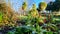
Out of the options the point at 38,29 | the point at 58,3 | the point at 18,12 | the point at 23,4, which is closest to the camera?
the point at 38,29

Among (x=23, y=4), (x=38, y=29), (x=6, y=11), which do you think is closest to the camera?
(x=38, y=29)

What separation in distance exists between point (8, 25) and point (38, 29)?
2477 millimetres

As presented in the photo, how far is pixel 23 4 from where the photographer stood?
411 inches

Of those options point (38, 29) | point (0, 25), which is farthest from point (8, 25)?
point (38, 29)

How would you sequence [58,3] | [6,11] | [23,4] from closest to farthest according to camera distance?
[6,11]
[23,4]
[58,3]

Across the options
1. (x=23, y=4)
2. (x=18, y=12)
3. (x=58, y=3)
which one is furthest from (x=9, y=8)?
(x=58, y=3)

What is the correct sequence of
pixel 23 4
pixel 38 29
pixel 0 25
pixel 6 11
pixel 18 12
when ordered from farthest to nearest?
pixel 23 4
pixel 18 12
pixel 6 11
pixel 0 25
pixel 38 29

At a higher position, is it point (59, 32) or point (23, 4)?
point (23, 4)

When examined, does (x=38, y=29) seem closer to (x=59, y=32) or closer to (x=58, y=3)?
(x=59, y=32)

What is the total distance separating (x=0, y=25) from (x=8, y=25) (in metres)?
0.36

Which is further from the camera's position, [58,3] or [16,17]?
[58,3]

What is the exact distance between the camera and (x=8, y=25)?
823 cm

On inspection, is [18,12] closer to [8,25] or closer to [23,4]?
[23,4]

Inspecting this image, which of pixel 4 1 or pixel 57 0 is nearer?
pixel 4 1
